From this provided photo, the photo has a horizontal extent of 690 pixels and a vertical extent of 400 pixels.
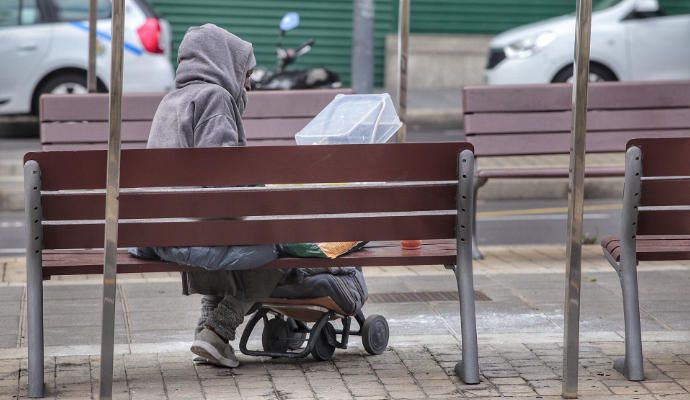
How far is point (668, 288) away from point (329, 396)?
2.74m

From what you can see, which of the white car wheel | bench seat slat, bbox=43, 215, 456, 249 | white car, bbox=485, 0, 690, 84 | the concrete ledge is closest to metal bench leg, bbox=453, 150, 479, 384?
bench seat slat, bbox=43, 215, 456, 249

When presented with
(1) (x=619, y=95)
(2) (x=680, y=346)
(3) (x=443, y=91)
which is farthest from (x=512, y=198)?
(3) (x=443, y=91)

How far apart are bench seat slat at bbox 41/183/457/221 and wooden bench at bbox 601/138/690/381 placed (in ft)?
2.19

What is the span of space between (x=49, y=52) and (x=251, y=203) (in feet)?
32.8

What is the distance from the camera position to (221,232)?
16.3ft

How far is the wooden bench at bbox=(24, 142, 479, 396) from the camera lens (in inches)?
192

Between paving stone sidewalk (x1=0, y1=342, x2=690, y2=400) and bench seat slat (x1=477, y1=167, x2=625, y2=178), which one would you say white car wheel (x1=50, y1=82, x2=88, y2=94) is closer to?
bench seat slat (x1=477, y1=167, x2=625, y2=178)

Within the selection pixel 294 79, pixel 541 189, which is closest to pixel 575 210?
pixel 541 189

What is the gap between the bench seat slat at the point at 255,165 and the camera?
487 cm

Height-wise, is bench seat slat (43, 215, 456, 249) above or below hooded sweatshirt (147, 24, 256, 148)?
below

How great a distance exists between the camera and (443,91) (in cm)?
1988

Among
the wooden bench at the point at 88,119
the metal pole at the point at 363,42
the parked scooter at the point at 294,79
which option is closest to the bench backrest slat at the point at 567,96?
the wooden bench at the point at 88,119

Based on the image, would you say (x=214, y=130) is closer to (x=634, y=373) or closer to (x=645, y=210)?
(x=645, y=210)

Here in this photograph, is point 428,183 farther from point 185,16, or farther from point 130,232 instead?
point 185,16
